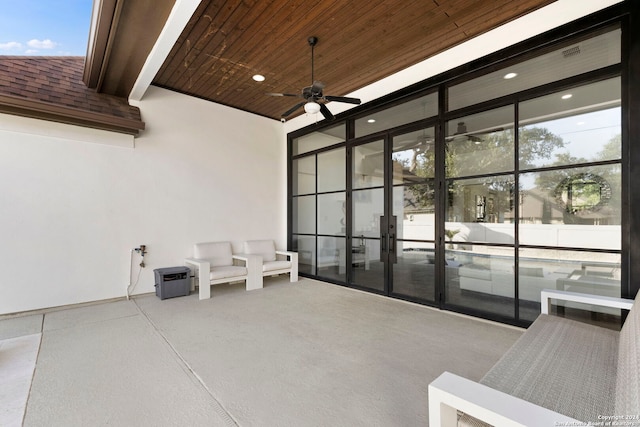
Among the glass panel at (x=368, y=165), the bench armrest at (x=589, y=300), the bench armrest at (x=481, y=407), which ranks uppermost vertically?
the glass panel at (x=368, y=165)

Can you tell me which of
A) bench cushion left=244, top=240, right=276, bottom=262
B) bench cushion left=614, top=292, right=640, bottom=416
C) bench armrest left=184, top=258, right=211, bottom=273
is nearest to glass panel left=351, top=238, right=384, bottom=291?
bench cushion left=244, top=240, right=276, bottom=262

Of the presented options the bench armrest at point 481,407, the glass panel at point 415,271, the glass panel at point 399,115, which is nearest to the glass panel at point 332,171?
the glass panel at point 399,115

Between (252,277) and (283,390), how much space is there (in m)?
3.07

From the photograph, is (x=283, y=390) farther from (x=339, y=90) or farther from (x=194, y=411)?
(x=339, y=90)

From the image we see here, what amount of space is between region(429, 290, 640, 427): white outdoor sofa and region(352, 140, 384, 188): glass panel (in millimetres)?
3167

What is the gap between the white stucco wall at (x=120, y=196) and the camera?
12.4 feet

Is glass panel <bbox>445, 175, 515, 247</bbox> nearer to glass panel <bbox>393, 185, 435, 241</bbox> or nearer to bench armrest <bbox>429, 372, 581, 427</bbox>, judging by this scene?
glass panel <bbox>393, 185, 435, 241</bbox>

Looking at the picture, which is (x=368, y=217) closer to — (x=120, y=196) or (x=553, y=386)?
(x=553, y=386)

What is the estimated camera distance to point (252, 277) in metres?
5.00

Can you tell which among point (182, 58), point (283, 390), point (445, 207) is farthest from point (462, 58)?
point (283, 390)

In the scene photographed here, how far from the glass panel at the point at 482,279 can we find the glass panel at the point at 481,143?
3.16 ft

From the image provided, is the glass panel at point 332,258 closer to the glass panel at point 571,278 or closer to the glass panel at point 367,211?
the glass panel at point 367,211

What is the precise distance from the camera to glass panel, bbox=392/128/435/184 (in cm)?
403

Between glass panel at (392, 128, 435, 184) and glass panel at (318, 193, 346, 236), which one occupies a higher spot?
glass panel at (392, 128, 435, 184)
